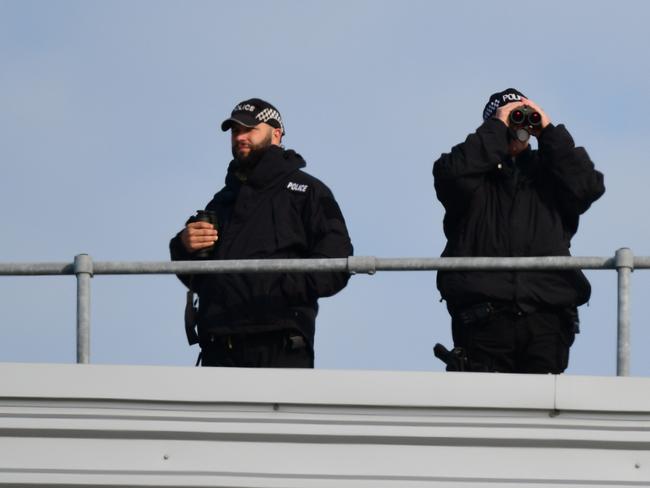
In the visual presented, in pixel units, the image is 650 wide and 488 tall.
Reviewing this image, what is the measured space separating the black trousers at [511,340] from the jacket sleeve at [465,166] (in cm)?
54

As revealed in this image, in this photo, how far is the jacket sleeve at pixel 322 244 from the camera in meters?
7.73

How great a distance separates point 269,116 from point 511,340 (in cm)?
162

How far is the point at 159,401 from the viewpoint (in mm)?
7223

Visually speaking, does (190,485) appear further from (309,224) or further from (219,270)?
(309,224)

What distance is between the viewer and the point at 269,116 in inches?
333

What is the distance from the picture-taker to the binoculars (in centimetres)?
816

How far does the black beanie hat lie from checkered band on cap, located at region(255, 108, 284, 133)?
3.14 ft

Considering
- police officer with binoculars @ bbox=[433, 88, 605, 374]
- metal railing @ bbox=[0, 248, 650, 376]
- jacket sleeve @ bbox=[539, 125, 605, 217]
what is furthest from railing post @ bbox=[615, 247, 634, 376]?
jacket sleeve @ bbox=[539, 125, 605, 217]

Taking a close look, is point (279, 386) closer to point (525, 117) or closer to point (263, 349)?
point (263, 349)

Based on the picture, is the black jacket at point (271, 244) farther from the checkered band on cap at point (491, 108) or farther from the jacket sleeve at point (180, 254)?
the checkered band on cap at point (491, 108)

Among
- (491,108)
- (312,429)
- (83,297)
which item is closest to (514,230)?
(491,108)

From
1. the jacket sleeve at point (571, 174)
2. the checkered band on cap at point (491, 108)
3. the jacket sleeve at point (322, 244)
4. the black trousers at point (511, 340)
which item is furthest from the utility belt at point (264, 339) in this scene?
the checkered band on cap at point (491, 108)

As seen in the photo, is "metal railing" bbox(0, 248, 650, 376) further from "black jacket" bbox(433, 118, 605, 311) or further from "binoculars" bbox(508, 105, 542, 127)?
"binoculars" bbox(508, 105, 542, 127)

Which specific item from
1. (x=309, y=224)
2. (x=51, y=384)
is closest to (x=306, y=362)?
(x=309, y=224)
